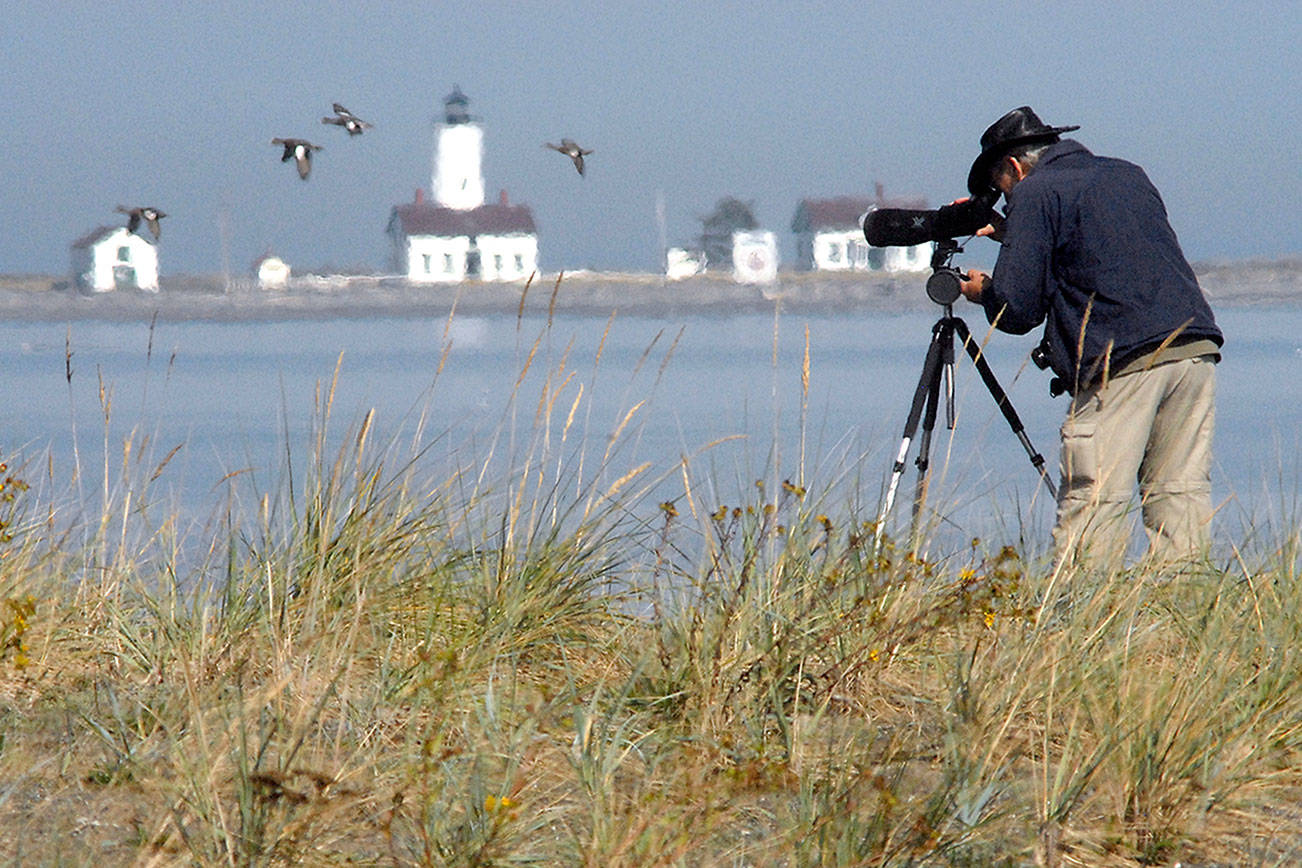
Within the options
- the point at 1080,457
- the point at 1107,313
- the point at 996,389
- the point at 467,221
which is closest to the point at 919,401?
the point at 996,389

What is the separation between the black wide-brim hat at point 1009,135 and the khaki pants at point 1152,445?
70cm

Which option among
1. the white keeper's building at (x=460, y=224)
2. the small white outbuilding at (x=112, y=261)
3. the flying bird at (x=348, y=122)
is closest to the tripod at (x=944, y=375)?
the flying bird at (x=348, y=122)

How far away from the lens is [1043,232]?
3857 mm

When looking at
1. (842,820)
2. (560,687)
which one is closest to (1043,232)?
(560,687)

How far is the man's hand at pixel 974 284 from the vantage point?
4055 millimetres

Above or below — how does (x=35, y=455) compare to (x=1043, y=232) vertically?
below

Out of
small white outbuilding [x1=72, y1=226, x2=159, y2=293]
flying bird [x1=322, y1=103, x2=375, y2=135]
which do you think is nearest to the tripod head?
flying bird [x1=322, y1=103, x2=375, y2=135]

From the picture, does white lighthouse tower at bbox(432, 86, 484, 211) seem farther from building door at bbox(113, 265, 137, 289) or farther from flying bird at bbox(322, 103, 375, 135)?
flying bird at bbox(322, 103, 375, 135)

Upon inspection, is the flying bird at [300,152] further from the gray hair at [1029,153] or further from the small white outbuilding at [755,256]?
the small white outbuilding at [755,256]

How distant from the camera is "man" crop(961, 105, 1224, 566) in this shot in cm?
385

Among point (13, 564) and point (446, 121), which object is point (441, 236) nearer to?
point (446, 121)

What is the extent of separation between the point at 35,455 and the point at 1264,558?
140 inches

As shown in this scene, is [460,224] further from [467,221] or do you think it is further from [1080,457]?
[1080,457]

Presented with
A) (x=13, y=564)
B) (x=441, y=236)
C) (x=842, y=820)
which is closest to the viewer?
(x=842, y=820)
